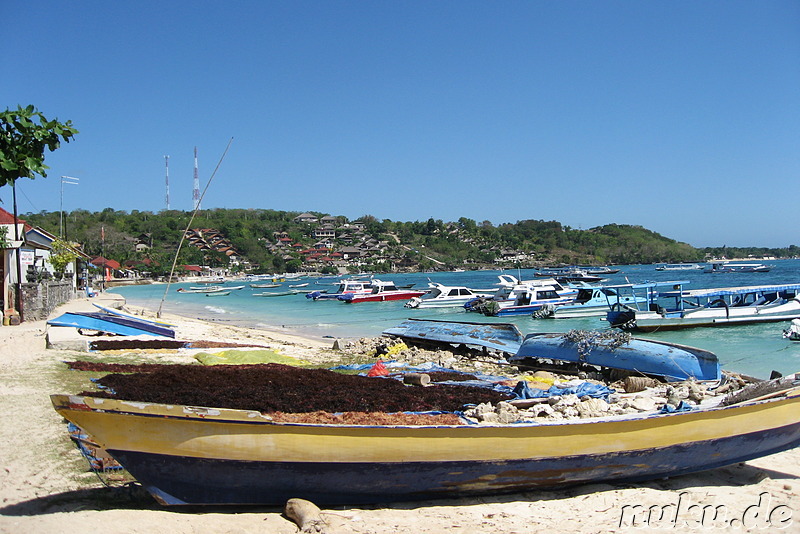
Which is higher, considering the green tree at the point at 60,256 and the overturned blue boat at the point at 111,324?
the green tree at the point at 60,256

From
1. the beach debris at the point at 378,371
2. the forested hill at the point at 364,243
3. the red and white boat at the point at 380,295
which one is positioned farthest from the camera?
the forested hill at the point at 364,243

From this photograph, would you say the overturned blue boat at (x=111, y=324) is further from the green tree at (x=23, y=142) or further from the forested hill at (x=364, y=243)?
the forested hill at (x=364, y=243)

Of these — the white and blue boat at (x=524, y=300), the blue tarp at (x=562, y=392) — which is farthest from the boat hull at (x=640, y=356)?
the white and blue boat at (x=524, y=300)

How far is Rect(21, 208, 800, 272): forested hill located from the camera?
133 m

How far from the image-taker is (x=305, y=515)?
5.72 m

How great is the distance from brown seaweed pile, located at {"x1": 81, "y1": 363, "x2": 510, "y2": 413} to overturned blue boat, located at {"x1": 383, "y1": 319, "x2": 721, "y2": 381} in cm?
437

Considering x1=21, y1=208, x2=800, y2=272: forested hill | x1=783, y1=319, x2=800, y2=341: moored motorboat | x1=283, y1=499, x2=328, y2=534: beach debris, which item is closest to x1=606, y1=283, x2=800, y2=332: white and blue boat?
x1=783, y1=319, x2=800, y2=341: moored motorboat

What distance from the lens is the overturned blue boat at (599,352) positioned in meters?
11.5

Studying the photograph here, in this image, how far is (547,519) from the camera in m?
6.14

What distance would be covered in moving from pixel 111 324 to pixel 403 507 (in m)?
16.3

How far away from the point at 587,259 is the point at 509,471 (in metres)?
158

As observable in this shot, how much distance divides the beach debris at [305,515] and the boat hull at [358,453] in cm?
14

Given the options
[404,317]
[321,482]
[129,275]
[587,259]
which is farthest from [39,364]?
[587,259]

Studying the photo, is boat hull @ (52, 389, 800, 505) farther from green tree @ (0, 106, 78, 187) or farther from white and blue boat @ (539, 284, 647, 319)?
white and blue boat @ (539, 284, 647, 319)
